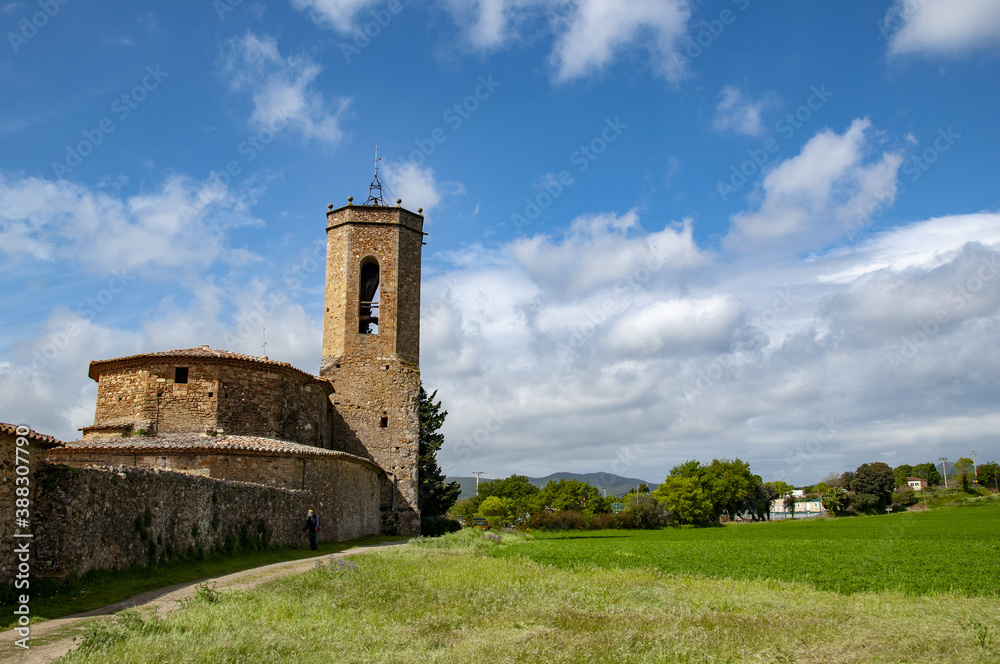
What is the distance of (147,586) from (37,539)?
2207mm

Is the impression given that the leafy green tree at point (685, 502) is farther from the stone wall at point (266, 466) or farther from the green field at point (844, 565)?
the stone wall at point (266, 466)

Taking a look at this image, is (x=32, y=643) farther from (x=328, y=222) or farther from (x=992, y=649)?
(x=328, y=222)

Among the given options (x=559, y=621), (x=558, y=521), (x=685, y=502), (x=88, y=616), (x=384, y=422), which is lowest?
(x=685, y=502)

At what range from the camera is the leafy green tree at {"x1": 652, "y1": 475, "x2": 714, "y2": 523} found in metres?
70.5

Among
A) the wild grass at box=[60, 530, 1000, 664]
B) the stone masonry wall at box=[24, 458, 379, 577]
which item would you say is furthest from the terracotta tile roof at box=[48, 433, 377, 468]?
the wild grass at box=[60, 530, 1000, 664]

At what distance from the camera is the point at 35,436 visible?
1044 centimetres

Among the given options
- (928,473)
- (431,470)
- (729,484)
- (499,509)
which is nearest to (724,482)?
(729,484)

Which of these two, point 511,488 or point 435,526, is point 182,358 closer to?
point 435,526

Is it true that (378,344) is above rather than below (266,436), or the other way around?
above

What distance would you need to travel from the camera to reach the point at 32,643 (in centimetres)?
752

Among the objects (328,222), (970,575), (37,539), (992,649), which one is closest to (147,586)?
(37,539)

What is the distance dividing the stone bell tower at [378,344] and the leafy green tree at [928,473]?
428ft

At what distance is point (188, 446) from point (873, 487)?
8335cm

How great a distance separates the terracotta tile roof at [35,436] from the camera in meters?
9.95
